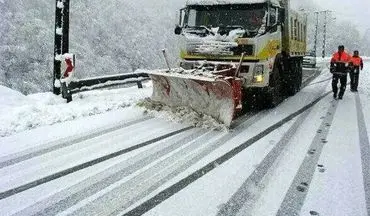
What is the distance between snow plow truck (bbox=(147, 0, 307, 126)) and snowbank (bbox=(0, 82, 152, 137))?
1.34m

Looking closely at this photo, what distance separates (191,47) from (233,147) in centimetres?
380

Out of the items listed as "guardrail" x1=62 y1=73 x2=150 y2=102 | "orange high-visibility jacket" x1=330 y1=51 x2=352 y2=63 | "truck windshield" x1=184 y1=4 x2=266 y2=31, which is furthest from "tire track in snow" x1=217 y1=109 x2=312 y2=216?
"orange high-visibility jacket" x1=330 y1=51 x2=352 y2=63

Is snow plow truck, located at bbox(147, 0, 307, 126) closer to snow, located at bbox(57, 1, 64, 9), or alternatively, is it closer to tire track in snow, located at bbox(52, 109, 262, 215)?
tire track in snow, located at bbox(52, 109, 262, 215)

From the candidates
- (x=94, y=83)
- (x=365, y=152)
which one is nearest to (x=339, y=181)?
(x=365, y=152)

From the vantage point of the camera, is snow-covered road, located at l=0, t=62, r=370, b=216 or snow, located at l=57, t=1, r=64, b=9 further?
snow, located at l=57, t=1, r=64, b=9

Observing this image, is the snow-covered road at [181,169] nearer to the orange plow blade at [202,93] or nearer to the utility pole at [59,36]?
the orange plow blade at [202,93]

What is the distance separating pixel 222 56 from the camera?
354 inches

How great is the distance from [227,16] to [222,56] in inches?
41.9

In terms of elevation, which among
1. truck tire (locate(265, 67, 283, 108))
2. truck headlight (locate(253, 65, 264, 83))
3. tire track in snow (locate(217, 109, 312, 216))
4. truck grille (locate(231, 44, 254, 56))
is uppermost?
truck grille (locate(231, 44, 254, 56))

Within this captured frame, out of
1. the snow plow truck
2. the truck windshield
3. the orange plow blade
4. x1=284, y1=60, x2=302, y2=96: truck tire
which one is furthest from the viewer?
x1=284, y1=60, x2=302, y2=96: truck tire

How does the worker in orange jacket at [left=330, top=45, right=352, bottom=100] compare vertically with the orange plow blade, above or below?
above

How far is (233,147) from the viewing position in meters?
6.09

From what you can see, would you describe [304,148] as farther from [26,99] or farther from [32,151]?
[26,99]

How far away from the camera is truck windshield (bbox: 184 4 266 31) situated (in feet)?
30.2
